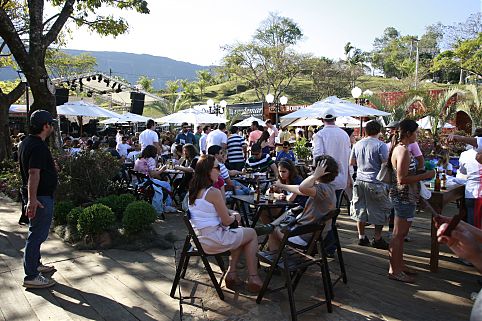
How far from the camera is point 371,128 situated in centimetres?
485

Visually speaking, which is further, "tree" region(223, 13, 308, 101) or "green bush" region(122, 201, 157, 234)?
"tree" region(223, 13, 308, 101)

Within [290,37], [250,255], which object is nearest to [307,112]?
[250,255]

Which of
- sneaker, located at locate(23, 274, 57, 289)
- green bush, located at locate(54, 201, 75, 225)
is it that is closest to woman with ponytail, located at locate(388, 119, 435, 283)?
sneaker, located at locate(23, 274, 57, 289)

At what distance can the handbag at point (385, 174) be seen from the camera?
4.10 meters

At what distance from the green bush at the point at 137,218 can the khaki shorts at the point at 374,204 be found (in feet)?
8.86

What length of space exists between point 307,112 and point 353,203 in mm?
3501

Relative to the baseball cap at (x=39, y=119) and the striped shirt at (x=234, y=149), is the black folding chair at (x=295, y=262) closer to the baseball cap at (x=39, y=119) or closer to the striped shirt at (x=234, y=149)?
the baseball cap at (x=39, y=119)

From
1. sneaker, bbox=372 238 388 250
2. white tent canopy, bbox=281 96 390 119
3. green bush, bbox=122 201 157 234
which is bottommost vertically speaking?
sneaker, bbox=372 238 388 250

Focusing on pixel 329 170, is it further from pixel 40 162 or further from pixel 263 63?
pixel 263 63

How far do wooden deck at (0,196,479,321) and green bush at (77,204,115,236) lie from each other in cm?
28

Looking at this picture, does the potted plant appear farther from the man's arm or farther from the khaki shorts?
the man's arm

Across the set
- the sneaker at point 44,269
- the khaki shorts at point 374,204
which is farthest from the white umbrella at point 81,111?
the khaki shorts at point 374,204

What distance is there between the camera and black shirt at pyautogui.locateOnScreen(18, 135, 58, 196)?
344 cm

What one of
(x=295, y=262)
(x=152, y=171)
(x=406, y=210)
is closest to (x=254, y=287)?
(x=295, y=262)
